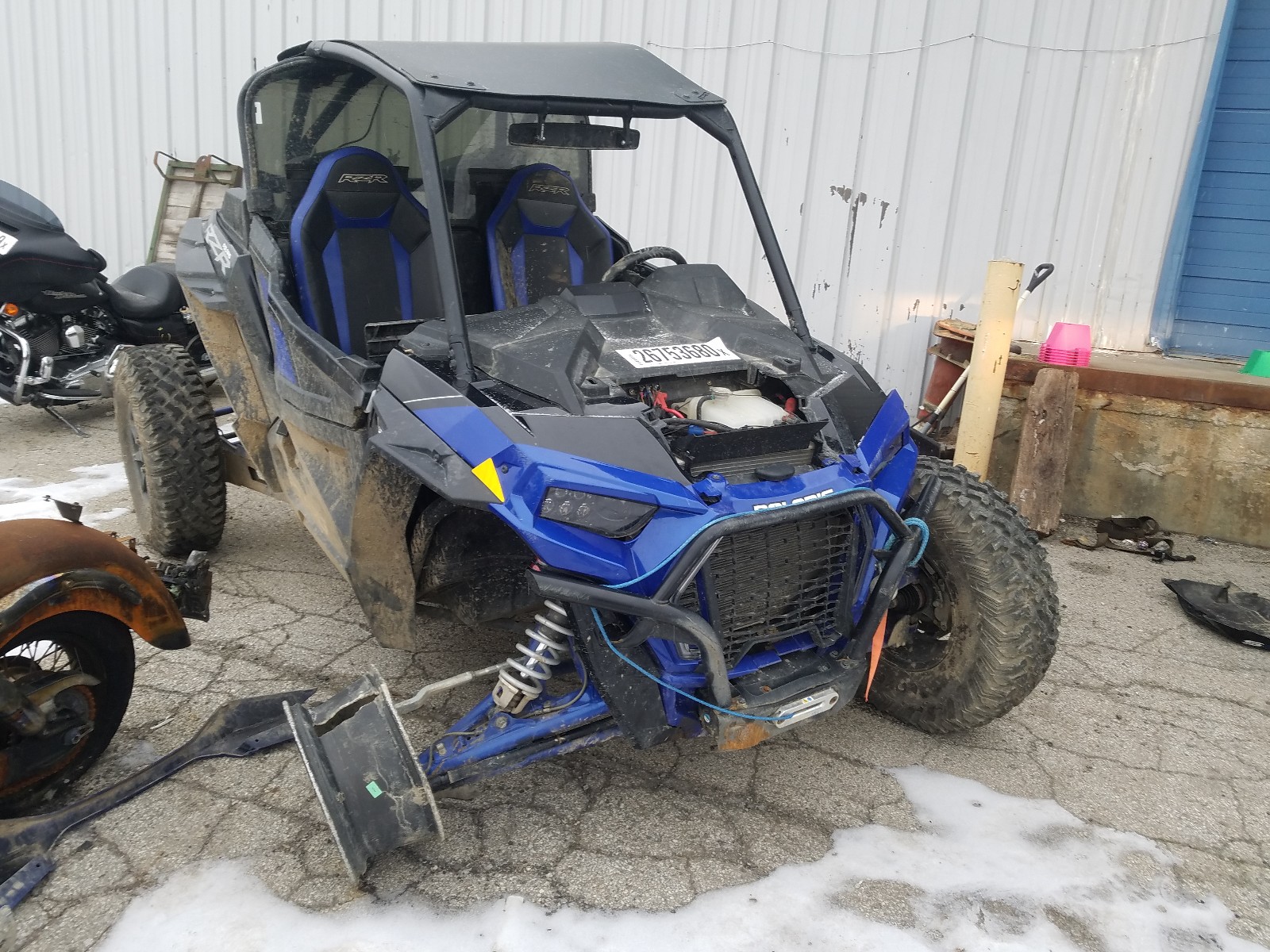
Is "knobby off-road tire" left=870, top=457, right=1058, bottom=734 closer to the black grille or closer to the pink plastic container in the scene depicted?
the black grille

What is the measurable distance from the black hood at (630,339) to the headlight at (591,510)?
35 cm

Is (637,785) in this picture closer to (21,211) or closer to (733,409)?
(733,409)

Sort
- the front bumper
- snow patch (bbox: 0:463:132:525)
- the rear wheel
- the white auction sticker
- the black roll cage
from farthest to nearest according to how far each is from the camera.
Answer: snow patch (bbox: 0:463:132:525), the white auction sticker, the black roll cage, the rear wheel, the front bumper

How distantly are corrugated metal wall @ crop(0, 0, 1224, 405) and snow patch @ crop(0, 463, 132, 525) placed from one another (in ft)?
11.9

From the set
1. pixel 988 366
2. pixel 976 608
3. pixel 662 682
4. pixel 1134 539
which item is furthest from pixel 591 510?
pixel 1134 539

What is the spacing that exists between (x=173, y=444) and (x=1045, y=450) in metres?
4.09

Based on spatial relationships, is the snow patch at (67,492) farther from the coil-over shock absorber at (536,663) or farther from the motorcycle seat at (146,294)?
the coil-over shock absorber at (536,663)

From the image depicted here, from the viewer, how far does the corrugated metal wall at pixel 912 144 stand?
6031mm

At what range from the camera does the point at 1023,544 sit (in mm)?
2920

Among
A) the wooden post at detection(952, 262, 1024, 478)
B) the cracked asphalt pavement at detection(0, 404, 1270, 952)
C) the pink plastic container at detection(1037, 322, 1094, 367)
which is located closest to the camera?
the cracked asphalt pavement at detection(0, 404, 1270, 952)

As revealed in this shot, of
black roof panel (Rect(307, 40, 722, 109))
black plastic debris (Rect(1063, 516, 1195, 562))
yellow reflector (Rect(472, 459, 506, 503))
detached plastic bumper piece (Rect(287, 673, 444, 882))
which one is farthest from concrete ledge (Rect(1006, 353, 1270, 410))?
detached plastic bumper piece (Rect(287, 673, 444, 882))

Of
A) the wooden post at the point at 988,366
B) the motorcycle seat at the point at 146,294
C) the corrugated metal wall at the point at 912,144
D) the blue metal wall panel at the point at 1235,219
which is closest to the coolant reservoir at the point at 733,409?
the wooden post at the point at 988,366

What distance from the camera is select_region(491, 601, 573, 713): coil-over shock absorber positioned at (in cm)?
253

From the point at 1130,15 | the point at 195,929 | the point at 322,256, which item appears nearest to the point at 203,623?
the point at 322,256
